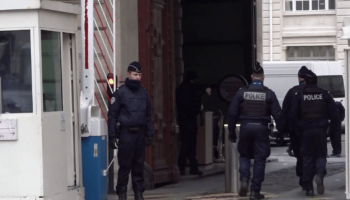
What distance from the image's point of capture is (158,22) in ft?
41.5

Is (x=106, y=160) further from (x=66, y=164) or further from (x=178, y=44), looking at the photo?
(x=178, y=44)

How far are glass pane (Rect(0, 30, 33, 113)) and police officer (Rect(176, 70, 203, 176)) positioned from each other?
5.17 meters

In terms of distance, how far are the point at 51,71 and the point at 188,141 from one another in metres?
5.14

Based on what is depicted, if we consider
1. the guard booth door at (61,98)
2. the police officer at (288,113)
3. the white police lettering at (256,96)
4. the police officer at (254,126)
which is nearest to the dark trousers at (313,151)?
the police officer at (288,113)

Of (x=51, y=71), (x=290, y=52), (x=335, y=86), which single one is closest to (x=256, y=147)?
(x=51, y=71)

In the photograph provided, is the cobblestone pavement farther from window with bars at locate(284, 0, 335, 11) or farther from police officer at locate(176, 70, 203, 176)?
window with bars at locate(284, 0, 335, 11)

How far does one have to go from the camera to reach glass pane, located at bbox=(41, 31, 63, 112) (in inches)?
358

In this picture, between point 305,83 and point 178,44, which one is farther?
point 178,44

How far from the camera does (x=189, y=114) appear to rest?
13.9m

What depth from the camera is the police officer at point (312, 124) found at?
10680 mm

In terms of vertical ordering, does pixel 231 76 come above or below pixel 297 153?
above

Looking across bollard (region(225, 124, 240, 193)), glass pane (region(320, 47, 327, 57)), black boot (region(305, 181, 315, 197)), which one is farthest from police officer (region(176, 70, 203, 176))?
glass pane (region(320, 47, 327, 57))

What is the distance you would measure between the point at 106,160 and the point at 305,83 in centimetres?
296

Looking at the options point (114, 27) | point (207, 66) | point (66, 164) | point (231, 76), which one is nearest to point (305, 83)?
point (114, 27)
